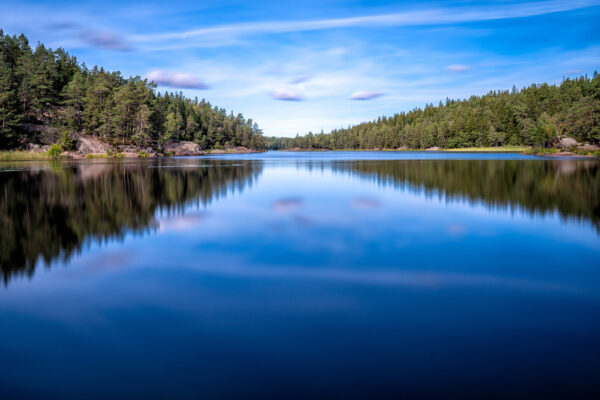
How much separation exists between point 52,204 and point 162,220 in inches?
296

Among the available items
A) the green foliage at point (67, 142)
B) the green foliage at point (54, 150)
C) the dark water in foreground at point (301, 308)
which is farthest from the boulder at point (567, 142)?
the green foliage at point (54, 150)

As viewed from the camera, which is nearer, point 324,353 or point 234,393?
point 234,393

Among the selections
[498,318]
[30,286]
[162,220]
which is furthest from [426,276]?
[162,220]

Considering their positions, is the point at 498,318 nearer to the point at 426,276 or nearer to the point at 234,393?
the point at 426,276

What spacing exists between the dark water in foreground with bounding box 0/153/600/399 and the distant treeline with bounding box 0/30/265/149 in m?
83.1

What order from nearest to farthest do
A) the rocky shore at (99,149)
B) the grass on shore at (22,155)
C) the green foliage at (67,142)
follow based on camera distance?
the grass on shore at (22,155) → the green foliage at (67,142) → the rocky shore at (99,149)

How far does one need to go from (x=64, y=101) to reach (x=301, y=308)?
360ft

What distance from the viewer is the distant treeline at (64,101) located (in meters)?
83.4

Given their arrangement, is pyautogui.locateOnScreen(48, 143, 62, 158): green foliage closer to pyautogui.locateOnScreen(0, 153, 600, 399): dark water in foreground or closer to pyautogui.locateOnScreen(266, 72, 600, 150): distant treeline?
pyautogui.locateOnScreen(0, 153, 600, 399): dark water in foreground

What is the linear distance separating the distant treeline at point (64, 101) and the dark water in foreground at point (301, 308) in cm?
8311

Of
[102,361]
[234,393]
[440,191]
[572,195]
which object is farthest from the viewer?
[440,191]

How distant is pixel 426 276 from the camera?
8711 millimetres

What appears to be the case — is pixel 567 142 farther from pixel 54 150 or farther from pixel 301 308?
pixel 54 150

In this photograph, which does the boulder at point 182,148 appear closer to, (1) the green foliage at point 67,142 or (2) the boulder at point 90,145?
(2) the boulder at point 90,145
